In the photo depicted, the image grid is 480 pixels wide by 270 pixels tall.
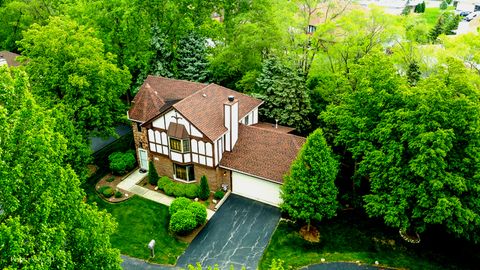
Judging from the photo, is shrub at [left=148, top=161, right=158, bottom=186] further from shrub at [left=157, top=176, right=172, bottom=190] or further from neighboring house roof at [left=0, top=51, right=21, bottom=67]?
neighboring house roof at [left=0, top=51, right=21, bottom=67]

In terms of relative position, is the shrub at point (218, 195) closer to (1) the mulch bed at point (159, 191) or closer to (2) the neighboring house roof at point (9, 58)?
(1) the mulch bed at point (159, 191)

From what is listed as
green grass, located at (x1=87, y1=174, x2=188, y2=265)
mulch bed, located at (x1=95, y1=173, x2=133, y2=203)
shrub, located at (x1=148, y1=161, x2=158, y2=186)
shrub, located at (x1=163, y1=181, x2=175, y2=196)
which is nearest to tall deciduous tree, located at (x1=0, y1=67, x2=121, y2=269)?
green grass, located at (x1=87, y1=174, x2=188, y2=265)

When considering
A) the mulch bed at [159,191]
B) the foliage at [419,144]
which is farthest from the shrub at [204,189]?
the foliage at [419,144]

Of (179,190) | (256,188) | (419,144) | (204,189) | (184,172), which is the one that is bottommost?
(179,190)

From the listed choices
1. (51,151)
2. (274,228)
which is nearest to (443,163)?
(274,228)

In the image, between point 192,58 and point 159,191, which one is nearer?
point 159,191

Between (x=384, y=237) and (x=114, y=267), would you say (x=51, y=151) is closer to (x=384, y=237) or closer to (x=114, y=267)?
(x=114, y=267)

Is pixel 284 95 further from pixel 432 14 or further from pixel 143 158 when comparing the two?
pixel 432 14

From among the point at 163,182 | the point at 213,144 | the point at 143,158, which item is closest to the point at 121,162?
the point at 143,158
